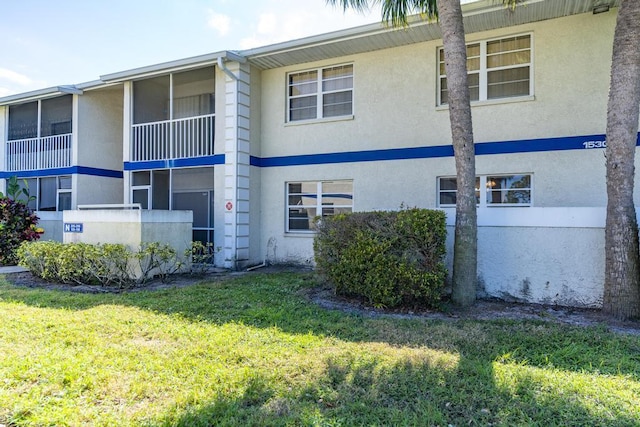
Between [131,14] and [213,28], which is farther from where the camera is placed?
[213,28]

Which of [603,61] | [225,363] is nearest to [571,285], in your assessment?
[603,61]

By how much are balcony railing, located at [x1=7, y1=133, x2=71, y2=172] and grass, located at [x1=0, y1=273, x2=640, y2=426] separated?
11.2 meters

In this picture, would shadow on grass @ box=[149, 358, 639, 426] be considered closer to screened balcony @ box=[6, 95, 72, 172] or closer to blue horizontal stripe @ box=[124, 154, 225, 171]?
blue horizontal stripe @ box=[124, 154, 225, 171]

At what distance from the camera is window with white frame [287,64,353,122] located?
12.4 metres

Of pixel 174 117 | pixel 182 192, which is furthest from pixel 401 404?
pixel 174 117

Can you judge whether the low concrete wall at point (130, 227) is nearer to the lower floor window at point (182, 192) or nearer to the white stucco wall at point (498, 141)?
the lower floor window at point (182, 192)

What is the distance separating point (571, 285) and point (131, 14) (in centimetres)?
1251

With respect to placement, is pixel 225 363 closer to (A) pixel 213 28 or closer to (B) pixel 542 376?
(B) pixel 542 376

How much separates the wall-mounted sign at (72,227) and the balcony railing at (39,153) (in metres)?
5.84

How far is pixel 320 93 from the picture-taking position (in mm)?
12609

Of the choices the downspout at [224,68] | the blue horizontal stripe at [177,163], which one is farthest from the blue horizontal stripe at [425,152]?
the downspout at [224,68]

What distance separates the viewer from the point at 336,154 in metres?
12.2

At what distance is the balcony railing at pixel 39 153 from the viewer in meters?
16.3

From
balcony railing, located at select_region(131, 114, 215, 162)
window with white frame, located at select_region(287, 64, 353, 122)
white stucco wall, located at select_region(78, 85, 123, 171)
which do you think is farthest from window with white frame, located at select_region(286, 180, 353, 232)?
white stucco wall, located at select_region(78, 85, 123, 171)
